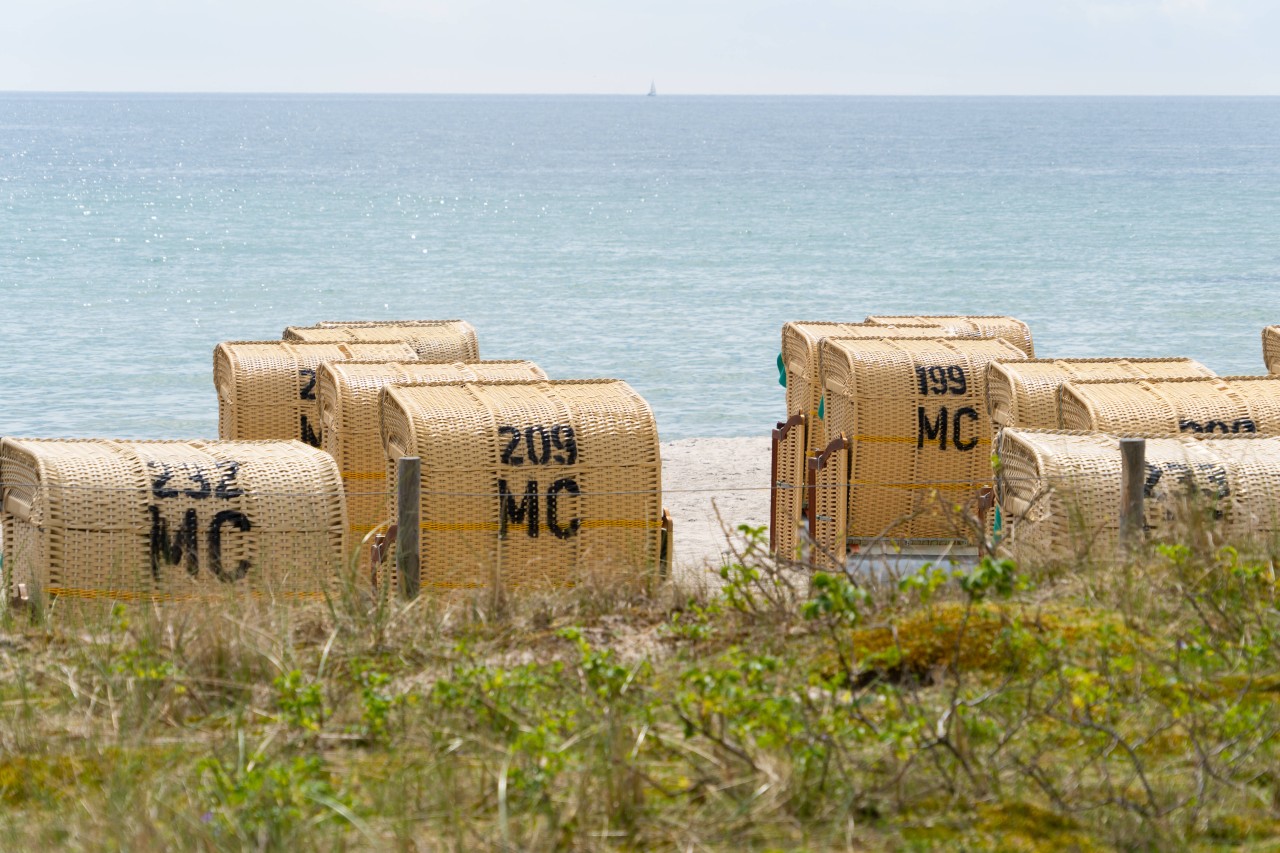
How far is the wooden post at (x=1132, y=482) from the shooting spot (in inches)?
312

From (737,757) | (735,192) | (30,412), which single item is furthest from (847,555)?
(735,192)

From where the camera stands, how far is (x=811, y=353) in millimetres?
13398

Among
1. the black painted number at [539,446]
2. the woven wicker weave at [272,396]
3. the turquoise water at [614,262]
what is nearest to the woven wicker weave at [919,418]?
the woven wicker weave at [272,396]

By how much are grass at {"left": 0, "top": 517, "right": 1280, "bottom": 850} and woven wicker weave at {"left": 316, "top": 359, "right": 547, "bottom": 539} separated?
4.01 meters

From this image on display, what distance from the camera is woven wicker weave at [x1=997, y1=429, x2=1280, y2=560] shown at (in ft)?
25.6

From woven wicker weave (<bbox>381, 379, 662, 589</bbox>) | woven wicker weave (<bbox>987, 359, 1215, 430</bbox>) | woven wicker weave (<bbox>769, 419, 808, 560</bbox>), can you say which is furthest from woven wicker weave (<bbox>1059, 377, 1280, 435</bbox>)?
woven wicker weave (<bbox>769, 419, 808, 560</bbox>)

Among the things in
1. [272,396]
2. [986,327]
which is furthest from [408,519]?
[986,327]

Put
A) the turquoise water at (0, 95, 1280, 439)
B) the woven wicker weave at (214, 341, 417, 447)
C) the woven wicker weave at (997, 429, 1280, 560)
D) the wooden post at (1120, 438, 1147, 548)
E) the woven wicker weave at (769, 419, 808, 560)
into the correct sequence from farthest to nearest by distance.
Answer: the turquoise water at (0, 95, 1280, 439) < the woven wicker weave at (769, 419, 808, 560) < the woven wicker weave at (214, 341, 417, 447) < the wooden post at (1120, 438, 1147, 548) < the woven wicker weave at (997, 429, 1280, 560)

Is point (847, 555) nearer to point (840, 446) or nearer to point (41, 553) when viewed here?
point (840, 446)

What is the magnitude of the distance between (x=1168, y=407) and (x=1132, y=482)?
2.00 m

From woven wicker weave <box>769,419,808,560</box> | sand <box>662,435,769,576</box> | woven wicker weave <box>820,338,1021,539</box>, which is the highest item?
woven wicker weave <box>820,338,1021,539</box>

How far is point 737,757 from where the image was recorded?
4773mm

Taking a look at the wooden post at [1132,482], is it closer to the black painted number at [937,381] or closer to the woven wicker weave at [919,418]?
the woven wicker weave at [919,418]

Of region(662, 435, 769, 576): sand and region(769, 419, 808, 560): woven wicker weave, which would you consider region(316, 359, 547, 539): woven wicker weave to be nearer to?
region(769, 419, 808, 560): woven wicker weave
